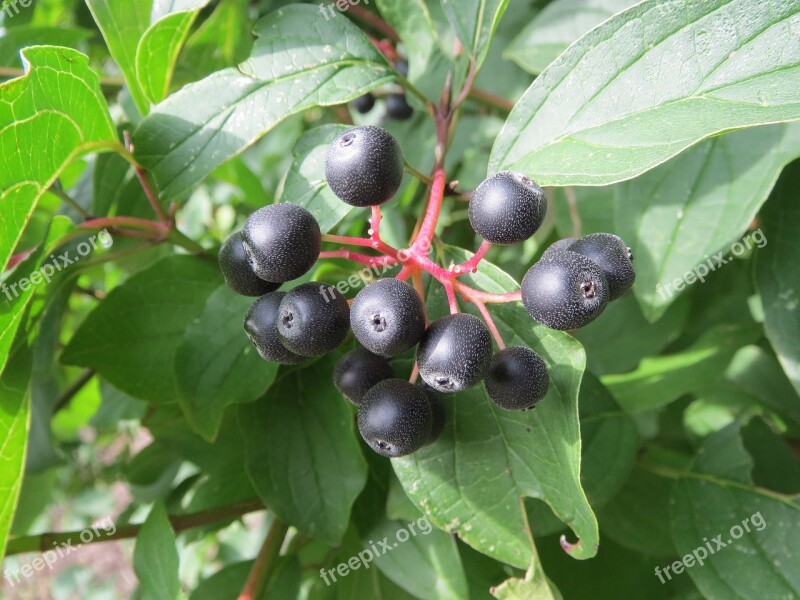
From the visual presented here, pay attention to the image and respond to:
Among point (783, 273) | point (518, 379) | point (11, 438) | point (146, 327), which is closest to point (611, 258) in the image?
point (518, 379)

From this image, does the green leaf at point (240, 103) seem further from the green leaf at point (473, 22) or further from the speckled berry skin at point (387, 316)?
the speckled berry skin at point (387, 316)

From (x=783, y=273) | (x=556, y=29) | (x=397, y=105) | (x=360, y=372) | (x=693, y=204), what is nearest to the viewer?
(x=360, y=372)

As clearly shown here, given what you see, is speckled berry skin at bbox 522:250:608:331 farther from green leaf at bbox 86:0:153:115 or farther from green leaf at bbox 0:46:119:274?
green leaf at bbox 86:0:153:115

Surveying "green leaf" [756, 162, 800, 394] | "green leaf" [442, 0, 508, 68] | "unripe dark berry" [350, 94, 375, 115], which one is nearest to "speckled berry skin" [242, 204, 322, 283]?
"green leaf" [442, 0, 508, 68]

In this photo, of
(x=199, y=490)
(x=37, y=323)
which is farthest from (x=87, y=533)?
(x=37, y=323)

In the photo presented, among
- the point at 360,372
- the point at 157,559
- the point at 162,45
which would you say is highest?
the point at 162,45

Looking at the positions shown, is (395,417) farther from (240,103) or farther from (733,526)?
(733,526)

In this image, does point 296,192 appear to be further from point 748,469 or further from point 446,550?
point 748,469
